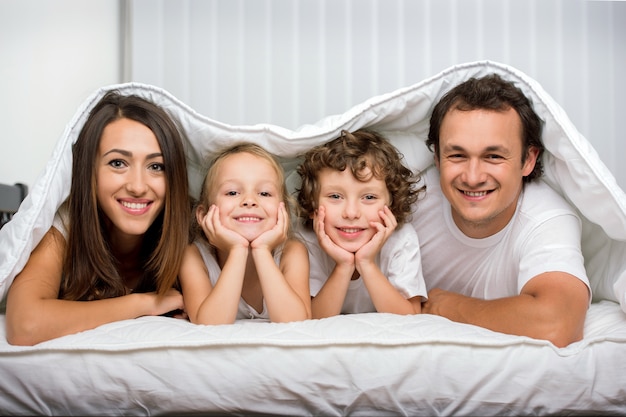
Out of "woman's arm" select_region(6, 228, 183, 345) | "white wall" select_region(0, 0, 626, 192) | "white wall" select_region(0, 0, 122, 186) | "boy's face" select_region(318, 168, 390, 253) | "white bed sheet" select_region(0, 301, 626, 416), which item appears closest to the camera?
"white bed sheet" select_region(0, 301, 626, 416)

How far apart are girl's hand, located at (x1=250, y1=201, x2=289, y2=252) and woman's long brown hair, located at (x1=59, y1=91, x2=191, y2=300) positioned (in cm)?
18

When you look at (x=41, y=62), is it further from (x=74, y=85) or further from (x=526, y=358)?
(x=526, y=358)

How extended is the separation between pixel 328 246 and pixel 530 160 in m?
0.55

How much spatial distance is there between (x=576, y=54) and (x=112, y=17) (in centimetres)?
164

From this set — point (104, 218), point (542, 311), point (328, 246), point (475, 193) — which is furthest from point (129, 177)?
point (542, 311)

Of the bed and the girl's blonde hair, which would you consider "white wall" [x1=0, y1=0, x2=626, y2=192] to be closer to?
the girl's blonde hair

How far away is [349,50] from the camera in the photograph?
2.28 meters

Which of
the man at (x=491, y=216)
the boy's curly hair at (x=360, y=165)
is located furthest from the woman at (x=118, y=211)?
the man at (x=491, y=216)

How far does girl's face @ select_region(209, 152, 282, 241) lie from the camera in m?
1.52

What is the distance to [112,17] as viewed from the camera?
236 cm

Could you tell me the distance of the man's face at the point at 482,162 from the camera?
157 cm

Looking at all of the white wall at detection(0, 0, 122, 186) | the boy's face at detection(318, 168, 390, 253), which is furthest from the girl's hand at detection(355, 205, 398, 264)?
the white wall at detection(0, 0, 122, 186)

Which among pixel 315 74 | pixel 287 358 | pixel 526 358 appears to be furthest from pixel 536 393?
pixel 315 74

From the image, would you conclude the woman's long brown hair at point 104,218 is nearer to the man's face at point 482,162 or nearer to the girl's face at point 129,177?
the girl's face at point 129,177
